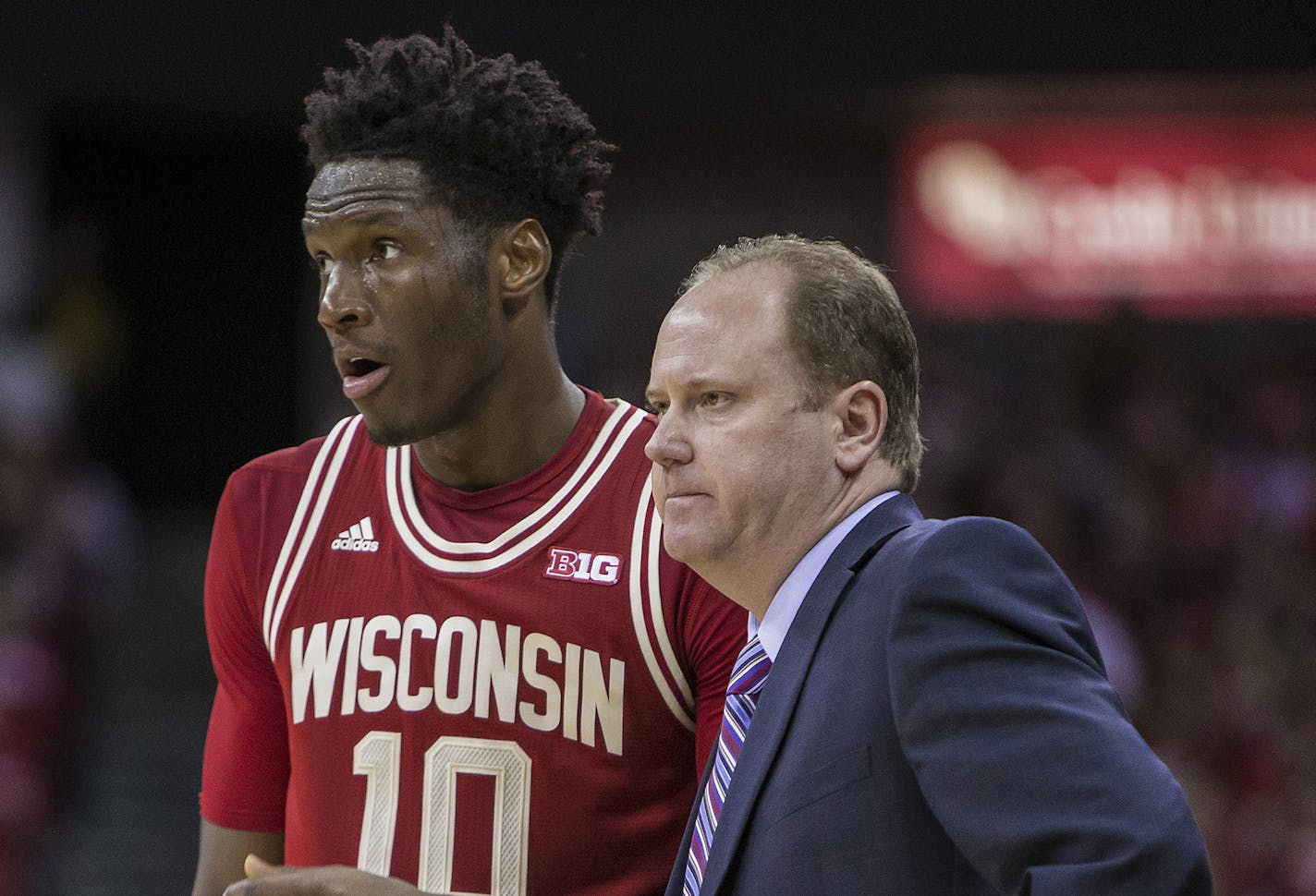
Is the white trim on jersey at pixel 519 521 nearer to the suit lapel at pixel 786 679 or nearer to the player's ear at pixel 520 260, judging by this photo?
the player's ear at pixel 520 260

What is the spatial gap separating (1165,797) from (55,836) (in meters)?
6.72

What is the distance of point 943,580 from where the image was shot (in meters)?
1.72

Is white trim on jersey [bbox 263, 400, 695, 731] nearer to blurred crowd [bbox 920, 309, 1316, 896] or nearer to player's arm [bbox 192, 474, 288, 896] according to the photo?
player's arm [bbox 192, 474, 288, 896]

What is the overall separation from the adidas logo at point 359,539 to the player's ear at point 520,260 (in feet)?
1.29

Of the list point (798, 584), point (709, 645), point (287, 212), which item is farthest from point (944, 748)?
point (287, 212)

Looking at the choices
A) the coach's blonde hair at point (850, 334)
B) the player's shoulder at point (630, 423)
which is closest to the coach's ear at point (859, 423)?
the coach's blonde hair at point (850, 334)

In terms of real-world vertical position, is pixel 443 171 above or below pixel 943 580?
above

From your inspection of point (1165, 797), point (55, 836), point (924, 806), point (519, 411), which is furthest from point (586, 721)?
point (55, 836)

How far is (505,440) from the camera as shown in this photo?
8.18 feet

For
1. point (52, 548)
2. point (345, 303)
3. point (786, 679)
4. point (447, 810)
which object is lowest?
point (52, 548)

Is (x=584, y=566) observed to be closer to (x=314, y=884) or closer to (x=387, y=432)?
(x=387, y=432)

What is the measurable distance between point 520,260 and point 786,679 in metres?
0.85

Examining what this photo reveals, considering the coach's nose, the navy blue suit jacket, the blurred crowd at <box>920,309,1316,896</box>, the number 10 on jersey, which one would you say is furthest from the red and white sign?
the navy blue suit jacket

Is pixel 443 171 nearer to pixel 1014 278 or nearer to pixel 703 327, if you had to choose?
pixel 703 327
